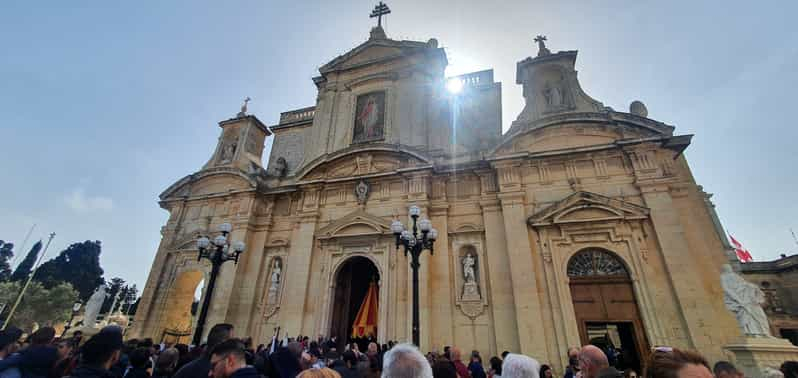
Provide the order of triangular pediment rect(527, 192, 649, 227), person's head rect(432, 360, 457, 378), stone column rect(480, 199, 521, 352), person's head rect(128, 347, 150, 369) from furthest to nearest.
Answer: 1. triangular pediment rect(527, 192, 649, 227)
2. stone column rect(480, 199, 521, 352)
3. person's head rect(128, 347, 150, 369)
4. person's head rect(432, 360, 457, 378)

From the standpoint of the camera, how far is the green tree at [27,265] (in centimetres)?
4162

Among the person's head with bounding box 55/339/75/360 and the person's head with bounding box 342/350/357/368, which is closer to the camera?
the person's head with bounding box 55/339/75/360

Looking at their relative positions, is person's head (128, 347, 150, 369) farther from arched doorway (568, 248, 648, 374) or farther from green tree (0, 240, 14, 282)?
green tree (0, 240, 14, 282)

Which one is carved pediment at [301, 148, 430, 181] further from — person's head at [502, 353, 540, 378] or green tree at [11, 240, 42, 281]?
green tree at [11, 240, 42, 281]

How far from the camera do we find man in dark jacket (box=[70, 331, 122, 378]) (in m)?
2.85

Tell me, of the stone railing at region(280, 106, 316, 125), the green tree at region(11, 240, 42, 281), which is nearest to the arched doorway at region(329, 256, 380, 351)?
the stone railing at region(280, 106, 316, 125)

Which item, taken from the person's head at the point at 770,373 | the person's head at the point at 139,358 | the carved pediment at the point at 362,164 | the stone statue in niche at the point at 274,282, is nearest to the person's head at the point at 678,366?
the person's head at the point at 139,358

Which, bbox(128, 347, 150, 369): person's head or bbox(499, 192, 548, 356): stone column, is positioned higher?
bbox(499, 192, 548, 356): stone column

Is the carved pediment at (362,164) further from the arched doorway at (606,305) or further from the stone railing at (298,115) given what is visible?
the arched doorway at (606,305)

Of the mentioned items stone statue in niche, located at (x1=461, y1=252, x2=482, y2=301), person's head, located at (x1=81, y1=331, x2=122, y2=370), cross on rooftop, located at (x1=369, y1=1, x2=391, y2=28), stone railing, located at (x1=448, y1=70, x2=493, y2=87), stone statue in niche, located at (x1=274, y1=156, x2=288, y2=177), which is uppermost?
cross on rooftop, located at (x1=369, y1=1, x2=391, y2=28)

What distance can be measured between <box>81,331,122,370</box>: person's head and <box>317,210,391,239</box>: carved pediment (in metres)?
9.74

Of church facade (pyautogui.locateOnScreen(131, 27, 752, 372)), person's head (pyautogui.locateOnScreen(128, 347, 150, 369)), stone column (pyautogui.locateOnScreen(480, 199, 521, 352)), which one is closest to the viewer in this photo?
person's head (pyautogui.locateOnScreen(128, 347, 150, 369))

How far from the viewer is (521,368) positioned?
2979 millimetres

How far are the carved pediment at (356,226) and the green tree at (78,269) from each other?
47.3 m
